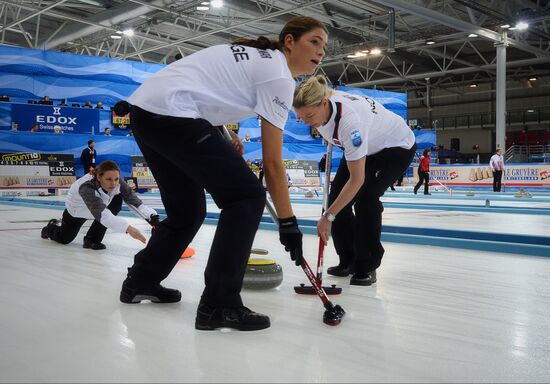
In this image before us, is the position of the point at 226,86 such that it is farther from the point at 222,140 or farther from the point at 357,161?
the point at 357,161

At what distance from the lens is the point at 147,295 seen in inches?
90.1

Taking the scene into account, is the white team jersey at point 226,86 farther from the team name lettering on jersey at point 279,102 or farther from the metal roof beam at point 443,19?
the metal roof beam at point 443,19

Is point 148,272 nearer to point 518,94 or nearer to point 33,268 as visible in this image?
point 33,268

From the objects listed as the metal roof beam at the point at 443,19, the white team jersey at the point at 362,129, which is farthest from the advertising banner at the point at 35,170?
the white team jersey at the point at 362,129

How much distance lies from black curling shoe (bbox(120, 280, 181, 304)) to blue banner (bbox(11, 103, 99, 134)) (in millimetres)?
12307

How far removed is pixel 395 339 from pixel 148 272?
105cm

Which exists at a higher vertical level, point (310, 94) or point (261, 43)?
point (261, 43)

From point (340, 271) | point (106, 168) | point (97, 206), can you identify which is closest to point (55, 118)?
point (106, 168)

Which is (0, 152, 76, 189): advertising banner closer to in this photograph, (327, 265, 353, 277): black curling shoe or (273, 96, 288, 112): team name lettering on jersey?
(327, 265, 353, 277): black curling shoe

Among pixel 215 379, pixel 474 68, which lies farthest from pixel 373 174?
pixel 474 68

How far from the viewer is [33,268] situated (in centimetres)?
315

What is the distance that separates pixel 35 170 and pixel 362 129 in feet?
39.0

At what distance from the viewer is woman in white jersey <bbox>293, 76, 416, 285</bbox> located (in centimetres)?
250

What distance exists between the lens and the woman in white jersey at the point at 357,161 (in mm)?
2498
